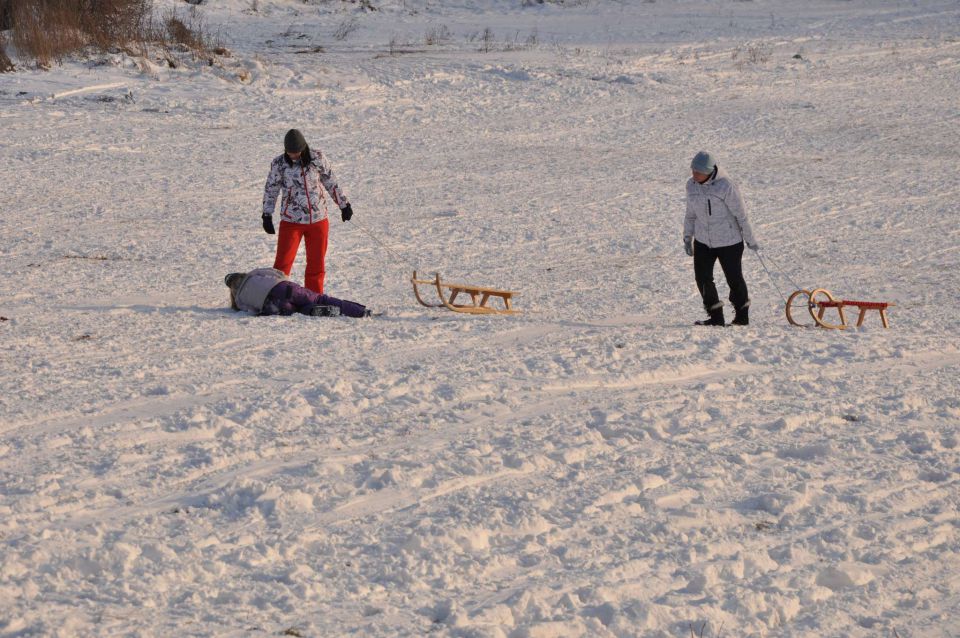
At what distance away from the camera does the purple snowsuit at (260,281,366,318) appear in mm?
7848

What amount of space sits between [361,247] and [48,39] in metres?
9.71

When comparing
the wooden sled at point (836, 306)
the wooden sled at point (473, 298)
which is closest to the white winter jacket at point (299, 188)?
the wooden sled at point (473, 298)

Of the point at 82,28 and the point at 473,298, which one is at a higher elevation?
the point at 82,28

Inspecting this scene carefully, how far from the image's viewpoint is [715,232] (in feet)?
26.7

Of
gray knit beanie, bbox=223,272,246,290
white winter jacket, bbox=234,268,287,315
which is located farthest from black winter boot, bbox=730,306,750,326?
gray knit beanie, bbox=223,272,246,290

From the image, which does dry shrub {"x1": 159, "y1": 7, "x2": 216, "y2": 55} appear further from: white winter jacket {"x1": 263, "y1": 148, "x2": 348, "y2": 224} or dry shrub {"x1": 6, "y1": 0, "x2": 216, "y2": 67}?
white winter jacket {"x1": 263, "y1": 148, "x2": 348, "y2": 224}

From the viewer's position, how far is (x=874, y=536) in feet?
15.2

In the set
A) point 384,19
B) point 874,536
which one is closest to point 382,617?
point 874,536

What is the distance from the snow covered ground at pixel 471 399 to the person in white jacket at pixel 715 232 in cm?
44

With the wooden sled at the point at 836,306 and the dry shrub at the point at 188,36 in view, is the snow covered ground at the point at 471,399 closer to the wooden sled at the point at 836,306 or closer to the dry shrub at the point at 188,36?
the wooden sled at the point at 836,306

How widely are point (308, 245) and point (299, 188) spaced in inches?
17.5

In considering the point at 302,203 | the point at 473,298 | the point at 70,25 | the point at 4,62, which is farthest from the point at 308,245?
the point at 70,25

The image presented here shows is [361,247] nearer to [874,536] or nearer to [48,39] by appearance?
[874,536]

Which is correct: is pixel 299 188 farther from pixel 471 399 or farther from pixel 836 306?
pixel 836 306
